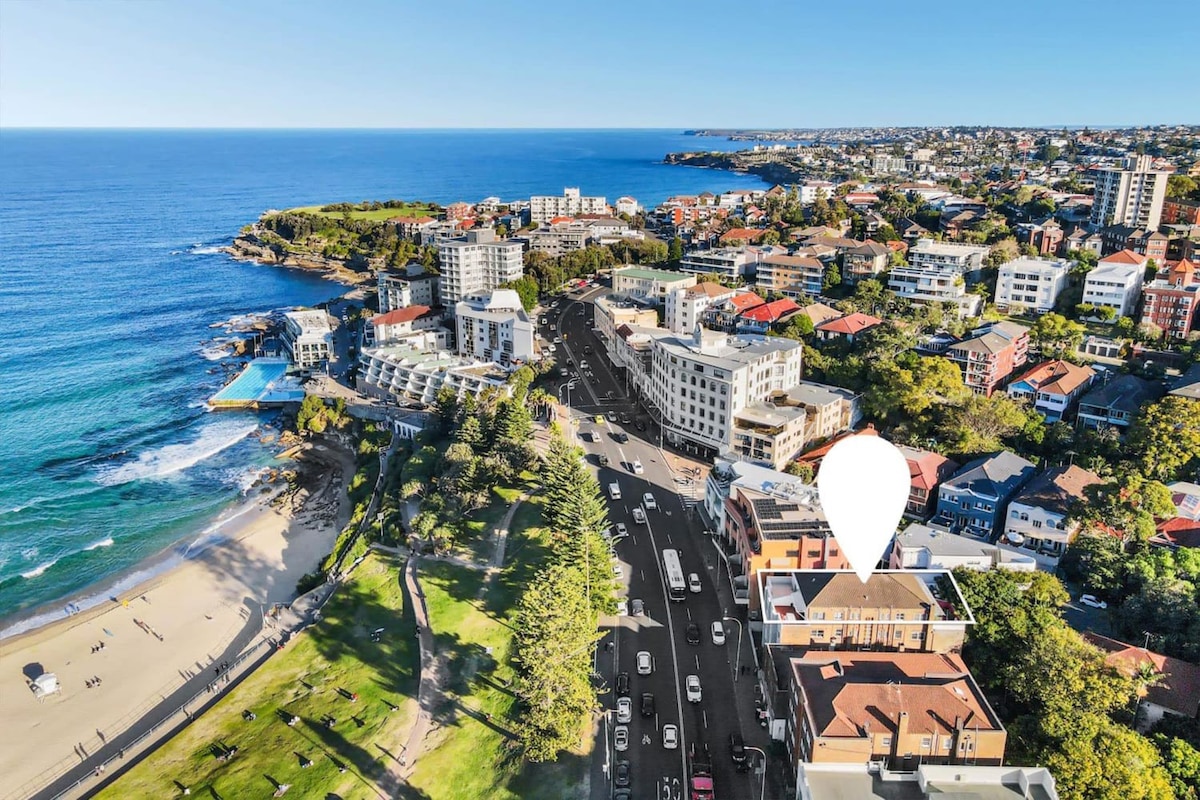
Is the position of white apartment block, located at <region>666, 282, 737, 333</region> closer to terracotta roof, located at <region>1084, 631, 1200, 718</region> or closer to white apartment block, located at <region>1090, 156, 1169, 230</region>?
white apartment block, located at <region>1090, 156, 1169, 230</region>

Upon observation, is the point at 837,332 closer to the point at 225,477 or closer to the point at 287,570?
the point at 287,570

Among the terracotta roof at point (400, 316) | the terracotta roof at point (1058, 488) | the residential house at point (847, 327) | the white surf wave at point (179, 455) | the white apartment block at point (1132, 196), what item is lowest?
the white surf wave at point (179, 455)

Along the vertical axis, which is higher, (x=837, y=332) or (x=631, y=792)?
(x=837, y=332)

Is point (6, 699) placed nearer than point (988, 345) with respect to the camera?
Yes

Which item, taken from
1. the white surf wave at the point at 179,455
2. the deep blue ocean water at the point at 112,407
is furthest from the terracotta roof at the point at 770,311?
the white surf wave at the point at 179,455

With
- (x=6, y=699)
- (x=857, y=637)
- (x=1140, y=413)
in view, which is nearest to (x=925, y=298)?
(x=1140, y=413)

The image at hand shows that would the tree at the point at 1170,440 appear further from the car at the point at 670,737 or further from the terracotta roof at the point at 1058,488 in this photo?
the car at the point at 670,737
